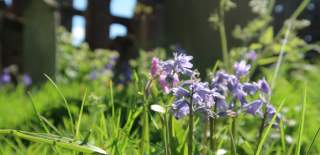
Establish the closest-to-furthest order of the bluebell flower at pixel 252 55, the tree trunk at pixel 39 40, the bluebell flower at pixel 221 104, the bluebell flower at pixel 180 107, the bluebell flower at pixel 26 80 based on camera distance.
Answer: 1. the bluebell flower at pixel 180 107
2. the bluebell flower at pixel 221 104
3. the bluebell flower at pixel 252 55
4. the bluebell flower at pixel 26 80
5. the tree trunk at pixel 39 40

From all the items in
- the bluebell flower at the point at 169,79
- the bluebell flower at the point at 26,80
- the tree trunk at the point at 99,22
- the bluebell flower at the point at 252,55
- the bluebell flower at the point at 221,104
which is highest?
the tree trunk at the point at 99,22

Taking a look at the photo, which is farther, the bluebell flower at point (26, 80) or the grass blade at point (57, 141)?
the bluebell flower at point (26, 80)

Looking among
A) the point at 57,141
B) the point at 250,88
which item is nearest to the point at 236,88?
the point at 250,88

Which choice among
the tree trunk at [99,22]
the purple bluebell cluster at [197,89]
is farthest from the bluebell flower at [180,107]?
the tree trunk at [99,22]

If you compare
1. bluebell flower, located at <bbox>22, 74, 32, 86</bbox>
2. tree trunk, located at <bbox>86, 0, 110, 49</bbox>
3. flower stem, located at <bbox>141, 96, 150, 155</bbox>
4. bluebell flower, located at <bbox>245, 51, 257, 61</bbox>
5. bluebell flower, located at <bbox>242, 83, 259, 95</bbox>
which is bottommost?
bluebell flower, located at <bbox>22, 74, 32, 86</bbox>

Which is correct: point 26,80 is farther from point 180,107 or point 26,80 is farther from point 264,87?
point 180,107

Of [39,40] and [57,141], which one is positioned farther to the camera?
[39,40]

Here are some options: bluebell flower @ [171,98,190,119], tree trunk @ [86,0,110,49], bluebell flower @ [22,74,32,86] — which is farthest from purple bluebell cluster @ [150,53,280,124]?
tree trunk @ [86,0,110,49]

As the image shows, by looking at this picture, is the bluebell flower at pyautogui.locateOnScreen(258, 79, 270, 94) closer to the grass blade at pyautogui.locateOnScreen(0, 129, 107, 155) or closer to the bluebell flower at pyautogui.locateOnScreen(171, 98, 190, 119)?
the bluebell flower at pyautogui.locateOnScreen(171, 98, 190, 119)

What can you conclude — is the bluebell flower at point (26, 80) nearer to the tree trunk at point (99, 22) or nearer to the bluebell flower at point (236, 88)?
the tree trunk at point (99, 22)

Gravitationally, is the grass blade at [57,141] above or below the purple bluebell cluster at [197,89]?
below
